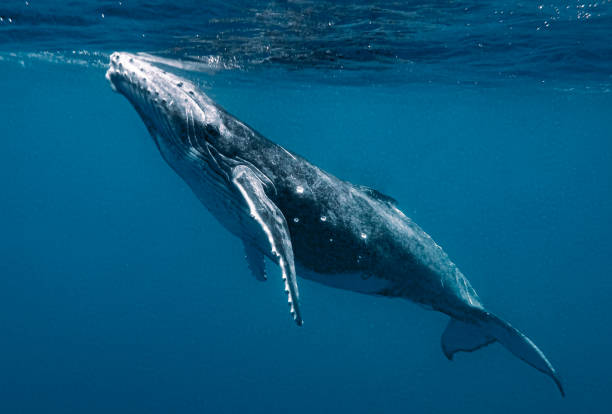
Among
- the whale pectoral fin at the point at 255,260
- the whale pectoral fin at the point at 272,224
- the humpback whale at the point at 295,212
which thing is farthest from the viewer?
the whale pectoral fin at the point at 255,260

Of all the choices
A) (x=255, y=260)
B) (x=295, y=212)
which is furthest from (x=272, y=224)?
(x=255, y=260)

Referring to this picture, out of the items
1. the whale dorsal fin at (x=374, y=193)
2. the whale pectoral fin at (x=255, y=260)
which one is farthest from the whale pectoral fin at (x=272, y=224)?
the whale pectoral fin at (x=255, y=260)

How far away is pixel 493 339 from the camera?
6844 millimetres

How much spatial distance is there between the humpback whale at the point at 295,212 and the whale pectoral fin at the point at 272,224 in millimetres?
13

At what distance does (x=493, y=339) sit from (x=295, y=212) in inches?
158

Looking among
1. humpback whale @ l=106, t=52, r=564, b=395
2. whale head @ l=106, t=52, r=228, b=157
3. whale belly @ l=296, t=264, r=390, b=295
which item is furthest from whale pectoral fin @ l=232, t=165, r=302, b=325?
whale belly @ l=296, t=264, r=390, b=295

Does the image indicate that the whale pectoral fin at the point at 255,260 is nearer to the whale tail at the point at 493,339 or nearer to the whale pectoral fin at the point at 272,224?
the whale pectoral fin at the point at 272,224

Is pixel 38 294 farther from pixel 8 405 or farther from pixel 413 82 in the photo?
pixel 413 82

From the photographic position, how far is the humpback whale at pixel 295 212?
4742 millimetres

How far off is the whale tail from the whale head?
4.77m

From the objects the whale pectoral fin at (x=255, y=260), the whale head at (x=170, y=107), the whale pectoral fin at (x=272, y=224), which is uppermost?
the whale head at (x=170, y=107)

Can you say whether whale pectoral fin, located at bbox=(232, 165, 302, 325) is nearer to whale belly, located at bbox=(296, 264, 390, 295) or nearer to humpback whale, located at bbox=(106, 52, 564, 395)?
humpback whale, located at bbox=(106, 52, 564, 395)

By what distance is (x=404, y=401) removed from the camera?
93.6ft

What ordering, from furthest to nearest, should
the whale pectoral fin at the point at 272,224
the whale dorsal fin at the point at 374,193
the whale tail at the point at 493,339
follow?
the whale dorsal fin at the point at 374,193 → the whale tail at the point at 493,339 → the whale pectoral fin at the point at 272,224
